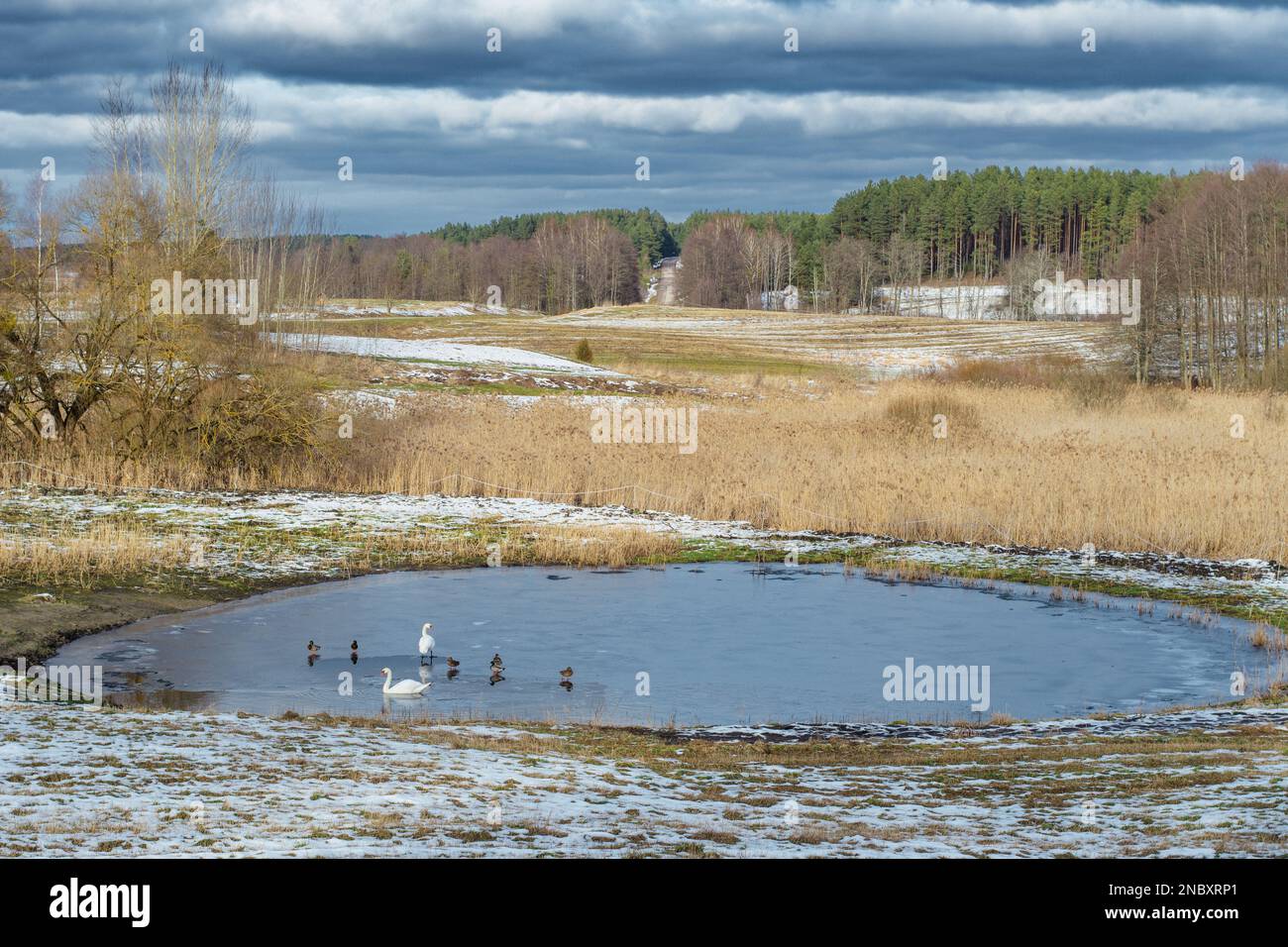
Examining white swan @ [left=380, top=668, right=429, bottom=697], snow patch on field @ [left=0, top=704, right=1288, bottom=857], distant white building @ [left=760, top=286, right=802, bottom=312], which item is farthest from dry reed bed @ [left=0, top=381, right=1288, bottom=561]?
distant white building @ [left=760, top=286, right=802, bottom=312]

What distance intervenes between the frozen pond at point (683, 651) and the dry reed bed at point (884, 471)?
464 centimetres

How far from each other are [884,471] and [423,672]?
17.7m

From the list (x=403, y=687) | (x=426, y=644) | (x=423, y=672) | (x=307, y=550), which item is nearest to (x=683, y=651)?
(x=426, y=644)

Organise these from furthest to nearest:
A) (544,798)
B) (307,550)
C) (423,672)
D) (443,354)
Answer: (443,354) → (307,550) → (423,672) → (544,798)

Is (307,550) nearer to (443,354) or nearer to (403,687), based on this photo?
(403,687)

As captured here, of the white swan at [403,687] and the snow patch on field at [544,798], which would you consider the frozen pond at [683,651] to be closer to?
the white swan at [403,687]

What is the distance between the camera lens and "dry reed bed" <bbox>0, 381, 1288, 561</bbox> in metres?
26.0

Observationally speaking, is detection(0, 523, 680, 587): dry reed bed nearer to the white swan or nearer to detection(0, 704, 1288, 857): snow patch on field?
the white swan

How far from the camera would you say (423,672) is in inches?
628

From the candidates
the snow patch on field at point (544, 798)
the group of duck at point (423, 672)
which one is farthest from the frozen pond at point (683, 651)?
the snow patch on field at point (544, 798)

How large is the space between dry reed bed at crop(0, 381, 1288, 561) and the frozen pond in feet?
15.2

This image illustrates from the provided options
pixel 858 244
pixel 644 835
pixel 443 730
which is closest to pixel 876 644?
pixel 443 730

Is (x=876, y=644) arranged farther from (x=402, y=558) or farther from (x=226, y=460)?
(x=226, y=460)

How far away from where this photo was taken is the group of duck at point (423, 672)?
48.2 ft
